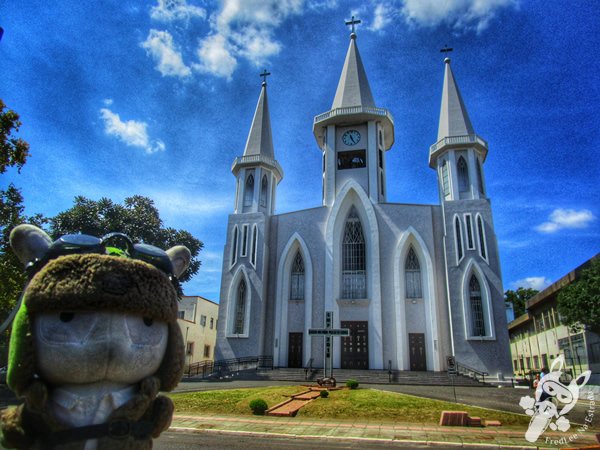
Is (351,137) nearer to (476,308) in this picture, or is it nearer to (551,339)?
(476,308)

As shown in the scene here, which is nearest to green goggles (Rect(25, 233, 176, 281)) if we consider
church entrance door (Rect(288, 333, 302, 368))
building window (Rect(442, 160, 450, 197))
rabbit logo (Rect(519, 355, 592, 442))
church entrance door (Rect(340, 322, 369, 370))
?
rabbit logo (Rect(519, 355, 592, 442))

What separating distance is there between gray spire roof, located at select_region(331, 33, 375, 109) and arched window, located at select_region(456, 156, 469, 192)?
781cm

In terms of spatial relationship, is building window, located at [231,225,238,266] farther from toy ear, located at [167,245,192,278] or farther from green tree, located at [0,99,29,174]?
toy ear, located at [167,245,192,278]

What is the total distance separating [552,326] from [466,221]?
41.1ft

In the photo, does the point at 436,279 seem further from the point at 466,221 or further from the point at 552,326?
the point at 552,326

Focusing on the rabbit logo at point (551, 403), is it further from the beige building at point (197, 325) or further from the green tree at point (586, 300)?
the beige building at point (197, 325)

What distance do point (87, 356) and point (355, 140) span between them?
2780cm

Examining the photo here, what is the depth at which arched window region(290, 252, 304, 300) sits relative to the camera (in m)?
Answer: 26.5

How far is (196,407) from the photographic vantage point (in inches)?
500

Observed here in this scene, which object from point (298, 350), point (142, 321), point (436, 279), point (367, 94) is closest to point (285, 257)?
point (298, 350)

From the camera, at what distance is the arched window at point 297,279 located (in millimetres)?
26484

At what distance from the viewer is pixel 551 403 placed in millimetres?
10477

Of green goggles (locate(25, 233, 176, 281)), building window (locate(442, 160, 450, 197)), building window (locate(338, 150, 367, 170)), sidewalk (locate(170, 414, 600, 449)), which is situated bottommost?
sidewalk (locate(170, 414, 600, 449))

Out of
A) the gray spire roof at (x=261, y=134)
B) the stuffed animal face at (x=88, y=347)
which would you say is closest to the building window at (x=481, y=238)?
the gray spire roof at (x=261, y=134)
